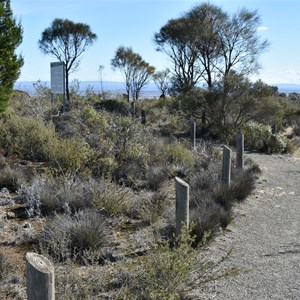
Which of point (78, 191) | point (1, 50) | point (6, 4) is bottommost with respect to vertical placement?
point (78, 191)

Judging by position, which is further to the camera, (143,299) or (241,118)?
(241,118)

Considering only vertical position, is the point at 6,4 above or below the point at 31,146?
above

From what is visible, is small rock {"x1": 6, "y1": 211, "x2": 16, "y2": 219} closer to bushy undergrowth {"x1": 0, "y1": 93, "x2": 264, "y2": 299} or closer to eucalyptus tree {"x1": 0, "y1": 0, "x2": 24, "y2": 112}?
bushy undergrowth {"x1": 0, "y1": 93, "x2": 264, "y2": 299}

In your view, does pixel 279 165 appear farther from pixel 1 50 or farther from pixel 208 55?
pixel 208 55

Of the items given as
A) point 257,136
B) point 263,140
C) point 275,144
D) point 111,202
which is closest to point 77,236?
point 111,202

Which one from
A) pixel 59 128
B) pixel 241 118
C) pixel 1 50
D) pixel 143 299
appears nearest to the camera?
pixel 143 299

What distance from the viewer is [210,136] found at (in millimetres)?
19812

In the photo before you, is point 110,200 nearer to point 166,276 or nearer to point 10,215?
point 10,215

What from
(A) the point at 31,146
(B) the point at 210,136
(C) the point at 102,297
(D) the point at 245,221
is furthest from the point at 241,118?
(C) the point at 102,297

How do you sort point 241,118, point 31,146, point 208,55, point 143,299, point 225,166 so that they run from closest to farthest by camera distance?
1. point 143,299
2. point 225,166
3. point 31,146
4. point 241,118
5. point 208,55

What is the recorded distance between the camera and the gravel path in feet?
15.3

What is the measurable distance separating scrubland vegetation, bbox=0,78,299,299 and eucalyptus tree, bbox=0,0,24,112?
3.18 feet

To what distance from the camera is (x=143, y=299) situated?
416 centimetres

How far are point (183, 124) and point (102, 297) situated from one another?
714 inches
